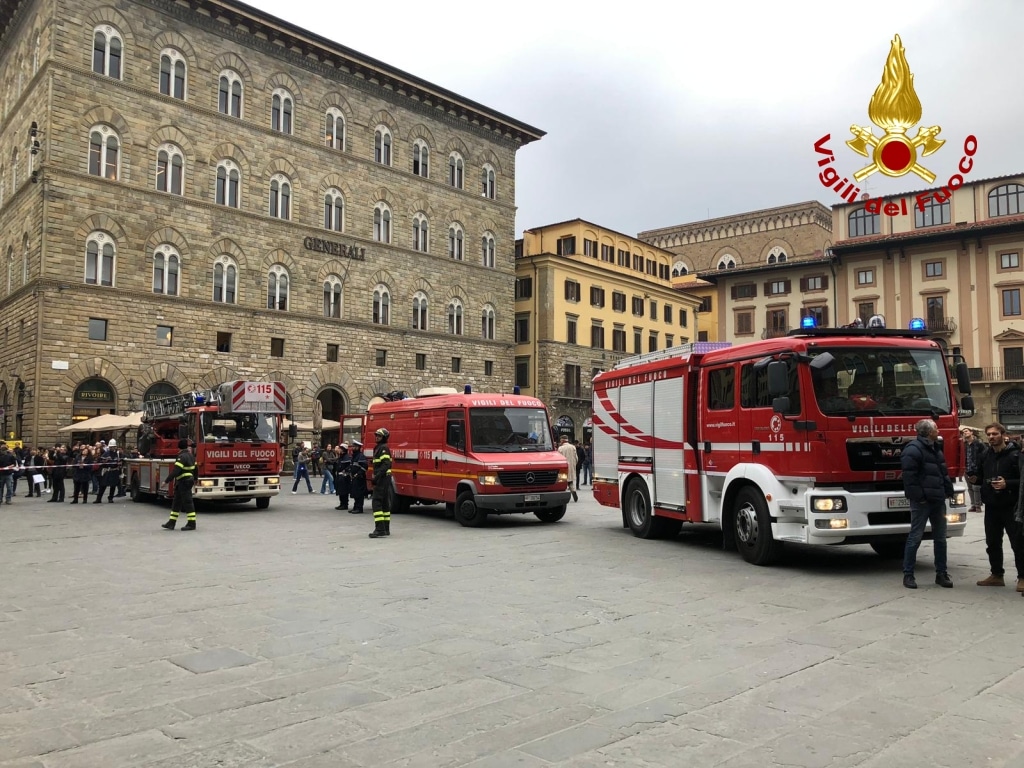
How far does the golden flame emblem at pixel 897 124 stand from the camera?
21.8 m

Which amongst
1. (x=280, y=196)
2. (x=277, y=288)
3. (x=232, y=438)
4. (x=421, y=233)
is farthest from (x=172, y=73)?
(x=232, y=438)

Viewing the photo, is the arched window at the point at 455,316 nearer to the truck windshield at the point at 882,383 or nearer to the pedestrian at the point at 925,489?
the truck windshield at the point at 882,383

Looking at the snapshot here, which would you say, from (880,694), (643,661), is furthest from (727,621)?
(880,694)

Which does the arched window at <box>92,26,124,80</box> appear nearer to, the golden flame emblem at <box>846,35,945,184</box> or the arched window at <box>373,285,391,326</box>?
the arched window at <box>373,285,391,326</box>

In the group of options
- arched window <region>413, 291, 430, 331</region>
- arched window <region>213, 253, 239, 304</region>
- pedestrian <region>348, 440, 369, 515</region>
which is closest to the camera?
pedestrian <region>348, 440, 369, 515</region>

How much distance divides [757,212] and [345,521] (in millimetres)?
63387

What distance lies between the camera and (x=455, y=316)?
1866 inches

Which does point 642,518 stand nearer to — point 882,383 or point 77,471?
point 882,383

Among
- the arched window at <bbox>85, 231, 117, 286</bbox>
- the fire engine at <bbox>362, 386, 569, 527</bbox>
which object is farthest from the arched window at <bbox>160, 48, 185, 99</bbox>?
the fire engine at <bbox>362, 386, 569, 527</bbox>

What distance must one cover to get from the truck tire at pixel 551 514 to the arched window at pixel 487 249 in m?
33.4

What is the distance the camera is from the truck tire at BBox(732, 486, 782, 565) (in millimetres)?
10383

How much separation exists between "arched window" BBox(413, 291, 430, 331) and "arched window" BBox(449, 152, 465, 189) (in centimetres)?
705

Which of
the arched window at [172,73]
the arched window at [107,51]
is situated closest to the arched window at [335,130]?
the arched window at [172,73]

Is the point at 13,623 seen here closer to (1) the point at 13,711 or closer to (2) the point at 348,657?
(1) the point at 13,711
